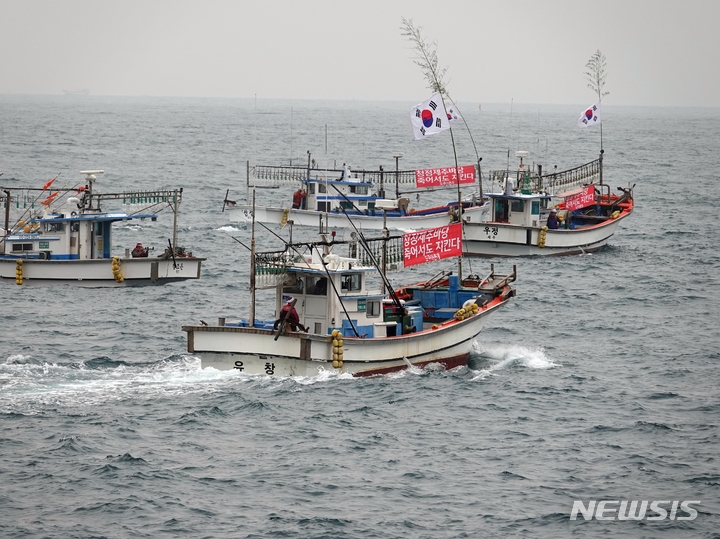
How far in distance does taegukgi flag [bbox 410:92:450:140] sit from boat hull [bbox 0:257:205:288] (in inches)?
447

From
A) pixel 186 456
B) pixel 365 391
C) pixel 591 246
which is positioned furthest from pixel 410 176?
pixel 186 456

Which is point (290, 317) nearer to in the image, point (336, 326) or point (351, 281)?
point (336, 326)

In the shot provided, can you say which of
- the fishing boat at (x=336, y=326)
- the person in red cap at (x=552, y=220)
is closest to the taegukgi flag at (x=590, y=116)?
the person in red cap at (x=552, y=220)

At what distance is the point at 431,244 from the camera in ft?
128

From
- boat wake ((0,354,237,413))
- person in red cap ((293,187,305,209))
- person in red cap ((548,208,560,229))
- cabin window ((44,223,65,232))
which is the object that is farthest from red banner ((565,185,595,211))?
boat wake ((0,354,237,413))

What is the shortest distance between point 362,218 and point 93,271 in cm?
1979

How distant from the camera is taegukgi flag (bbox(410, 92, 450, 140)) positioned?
144 ft

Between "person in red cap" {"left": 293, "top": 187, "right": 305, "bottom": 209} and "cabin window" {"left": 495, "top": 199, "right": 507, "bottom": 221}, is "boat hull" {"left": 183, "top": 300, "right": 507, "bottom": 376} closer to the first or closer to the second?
"cabin window" {"left": 495, "top": 199, "right": 507, "bottom": 221}

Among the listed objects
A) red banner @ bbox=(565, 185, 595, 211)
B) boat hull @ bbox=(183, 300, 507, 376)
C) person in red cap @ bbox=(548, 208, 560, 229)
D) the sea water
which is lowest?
the sea water

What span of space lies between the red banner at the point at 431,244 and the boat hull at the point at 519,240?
58.7 feet

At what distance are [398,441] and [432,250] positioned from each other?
31.5ft

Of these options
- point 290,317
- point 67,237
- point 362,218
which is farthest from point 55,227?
point 362,218

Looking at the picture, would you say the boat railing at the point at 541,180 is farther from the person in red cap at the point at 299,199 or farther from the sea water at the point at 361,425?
the person in red cap at the point at 299,199

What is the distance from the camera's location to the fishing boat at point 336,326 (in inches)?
1352
